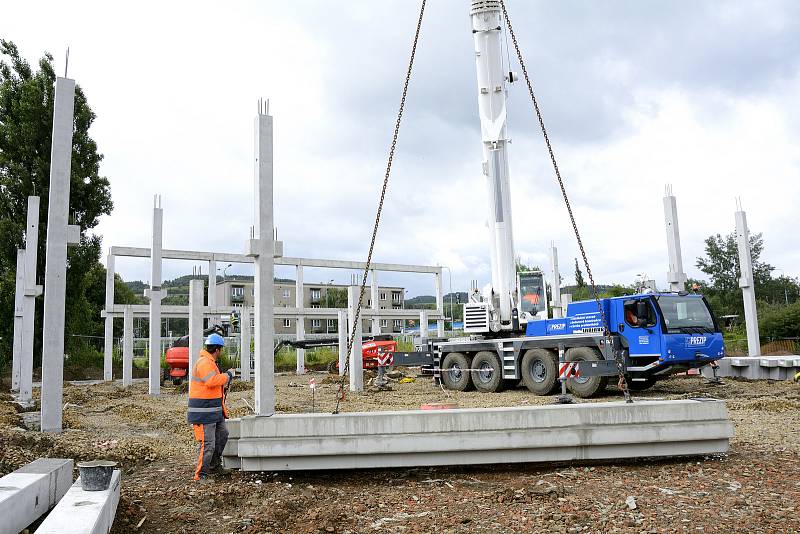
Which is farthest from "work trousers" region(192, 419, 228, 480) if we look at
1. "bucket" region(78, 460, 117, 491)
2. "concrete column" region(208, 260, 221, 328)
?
"concrete column" region(208, 260, 221, 328)

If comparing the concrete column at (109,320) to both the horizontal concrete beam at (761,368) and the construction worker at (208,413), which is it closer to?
the construction worker at (208,413)

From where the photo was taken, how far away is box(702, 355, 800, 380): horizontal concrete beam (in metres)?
15.1

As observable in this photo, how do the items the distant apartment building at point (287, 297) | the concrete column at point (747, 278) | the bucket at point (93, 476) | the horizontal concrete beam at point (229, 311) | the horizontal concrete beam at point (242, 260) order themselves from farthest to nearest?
the distant apartment building at point (287, 297), the horizontal concrete beam at point (242, 260), the horizontal concrete beam at point (229, 311), the concrete column at point (747, 278), the bucket at point (93, 476)

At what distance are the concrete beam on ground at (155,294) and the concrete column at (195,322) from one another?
263 centimetres

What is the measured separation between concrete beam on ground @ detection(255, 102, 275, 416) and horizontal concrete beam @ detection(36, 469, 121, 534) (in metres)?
1.85

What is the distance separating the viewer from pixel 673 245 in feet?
51.3

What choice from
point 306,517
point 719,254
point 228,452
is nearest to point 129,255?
point 228,452

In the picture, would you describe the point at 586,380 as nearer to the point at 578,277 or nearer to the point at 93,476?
the point at 93,476

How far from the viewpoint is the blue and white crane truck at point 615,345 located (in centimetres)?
1189

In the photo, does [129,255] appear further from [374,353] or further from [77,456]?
[77,456]

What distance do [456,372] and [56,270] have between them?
32.4ft

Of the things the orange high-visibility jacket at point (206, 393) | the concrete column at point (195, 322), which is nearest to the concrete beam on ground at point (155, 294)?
the concrete column at point (195, 322)

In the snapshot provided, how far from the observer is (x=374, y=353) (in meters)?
21.1

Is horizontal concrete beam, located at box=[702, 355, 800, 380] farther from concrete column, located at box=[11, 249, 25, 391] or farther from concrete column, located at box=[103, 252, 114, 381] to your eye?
concrete column, located at box=[103, 252, 114, 381]
